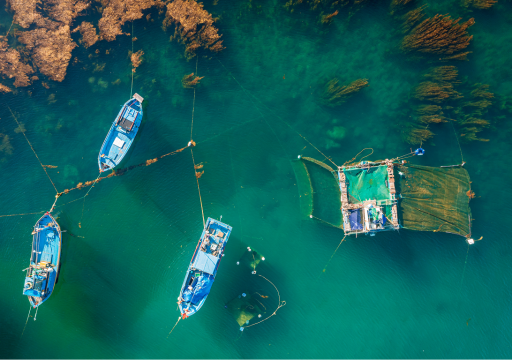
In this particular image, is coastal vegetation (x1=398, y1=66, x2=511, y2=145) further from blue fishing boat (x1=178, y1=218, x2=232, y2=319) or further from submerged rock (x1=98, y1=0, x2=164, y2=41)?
submerged rock (x1=98, y1=0, x2=164, y2=41)

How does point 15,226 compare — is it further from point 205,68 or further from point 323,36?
point 323,36

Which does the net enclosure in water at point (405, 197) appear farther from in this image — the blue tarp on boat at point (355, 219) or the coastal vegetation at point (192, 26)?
the coastal vegetation at point (192, 26)

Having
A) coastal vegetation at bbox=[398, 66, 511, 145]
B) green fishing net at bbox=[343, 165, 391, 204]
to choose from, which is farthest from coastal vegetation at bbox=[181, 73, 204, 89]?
coastal vegetation at bbox=[398, 66, 511, 145]

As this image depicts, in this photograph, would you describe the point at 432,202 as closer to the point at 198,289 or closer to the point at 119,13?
the point at 198,289

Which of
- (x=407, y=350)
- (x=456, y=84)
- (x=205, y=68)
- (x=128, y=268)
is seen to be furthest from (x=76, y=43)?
(x=407, y=350)

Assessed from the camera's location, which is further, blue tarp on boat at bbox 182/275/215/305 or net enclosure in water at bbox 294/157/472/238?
blue tarp on boat at bbox 182/275/215/305

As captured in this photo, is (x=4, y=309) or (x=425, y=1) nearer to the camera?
(x=425, y=1)

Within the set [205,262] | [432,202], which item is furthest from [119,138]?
[432,202]
